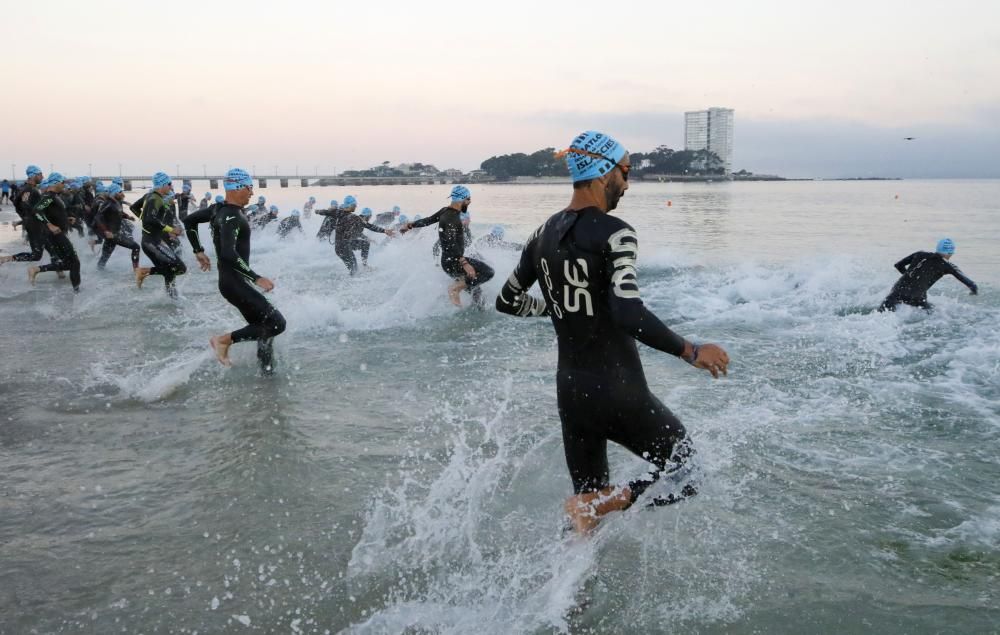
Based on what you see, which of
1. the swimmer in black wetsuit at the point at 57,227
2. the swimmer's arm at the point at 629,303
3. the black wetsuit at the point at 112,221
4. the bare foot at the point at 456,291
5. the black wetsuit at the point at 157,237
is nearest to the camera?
the swimmer's arm at the point at 629,303

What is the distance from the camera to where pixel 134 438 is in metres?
5.55

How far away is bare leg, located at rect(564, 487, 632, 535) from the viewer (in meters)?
3.30

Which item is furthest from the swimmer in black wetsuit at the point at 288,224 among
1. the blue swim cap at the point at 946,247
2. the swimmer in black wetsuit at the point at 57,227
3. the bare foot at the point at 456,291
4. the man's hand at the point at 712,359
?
the man's hand at the point at 712,359

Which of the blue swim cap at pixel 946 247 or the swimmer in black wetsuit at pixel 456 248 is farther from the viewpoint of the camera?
the blue swim cap at pixel 946 247

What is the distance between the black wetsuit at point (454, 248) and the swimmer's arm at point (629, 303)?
7.42m

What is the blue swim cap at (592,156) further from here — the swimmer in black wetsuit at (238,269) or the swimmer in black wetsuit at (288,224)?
the swimmer in black wetsuit at (288,224)

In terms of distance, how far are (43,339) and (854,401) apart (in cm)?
970

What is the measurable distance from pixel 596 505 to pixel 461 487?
1.43 m

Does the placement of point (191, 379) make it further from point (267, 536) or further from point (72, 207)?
point (72, 207)

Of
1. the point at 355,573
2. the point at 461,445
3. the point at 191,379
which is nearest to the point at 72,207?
the point at 191,379

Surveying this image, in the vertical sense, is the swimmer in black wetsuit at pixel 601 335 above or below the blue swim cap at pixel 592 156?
below

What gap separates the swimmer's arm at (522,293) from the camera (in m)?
3.36

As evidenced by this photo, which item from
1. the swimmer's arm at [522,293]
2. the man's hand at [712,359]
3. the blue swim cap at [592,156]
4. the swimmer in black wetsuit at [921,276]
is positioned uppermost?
the blue swim cap at [592,156]

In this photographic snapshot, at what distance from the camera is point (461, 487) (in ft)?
14.9
